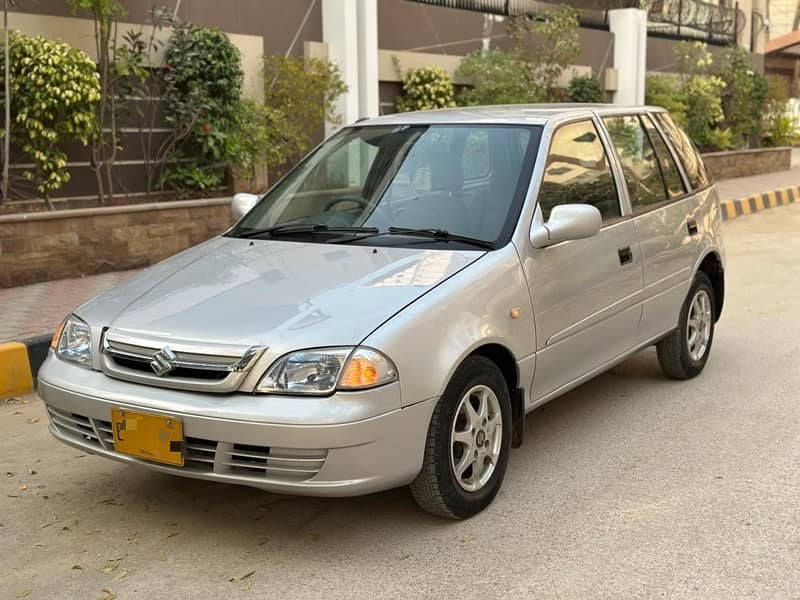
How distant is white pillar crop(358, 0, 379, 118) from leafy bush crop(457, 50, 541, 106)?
1990 mm

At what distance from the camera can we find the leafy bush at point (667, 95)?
63.9 feet

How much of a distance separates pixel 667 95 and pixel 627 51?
1233mm

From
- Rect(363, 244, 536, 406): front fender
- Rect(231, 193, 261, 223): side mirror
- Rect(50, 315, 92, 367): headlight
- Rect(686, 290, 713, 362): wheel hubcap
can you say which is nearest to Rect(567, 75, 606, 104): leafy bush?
Rect(686, 290, 713, 362): wheel hubcap

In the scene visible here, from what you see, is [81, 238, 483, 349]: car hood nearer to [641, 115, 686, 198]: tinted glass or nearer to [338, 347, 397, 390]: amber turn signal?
[338, 347, 397, 390]: amber turn signal

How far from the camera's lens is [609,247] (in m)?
4.85

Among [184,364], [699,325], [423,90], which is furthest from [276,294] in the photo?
[423,90]

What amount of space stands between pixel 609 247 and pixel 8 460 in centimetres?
318

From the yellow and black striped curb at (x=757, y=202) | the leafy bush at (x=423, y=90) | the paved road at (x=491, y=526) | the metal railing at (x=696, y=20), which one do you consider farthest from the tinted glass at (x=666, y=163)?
the metal railing at (x=696, y=20)

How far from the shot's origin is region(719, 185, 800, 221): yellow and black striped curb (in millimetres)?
15351

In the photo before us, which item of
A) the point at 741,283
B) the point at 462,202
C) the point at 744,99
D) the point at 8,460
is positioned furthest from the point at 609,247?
the point at 744,99

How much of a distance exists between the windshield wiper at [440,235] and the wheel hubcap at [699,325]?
2.19m

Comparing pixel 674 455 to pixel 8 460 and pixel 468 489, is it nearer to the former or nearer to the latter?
pixel 468 489

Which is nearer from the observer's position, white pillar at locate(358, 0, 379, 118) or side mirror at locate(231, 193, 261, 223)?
side mirror at locate(231, 193, 261, 223)

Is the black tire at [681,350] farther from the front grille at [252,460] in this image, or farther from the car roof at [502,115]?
the front grille at [252,460]
